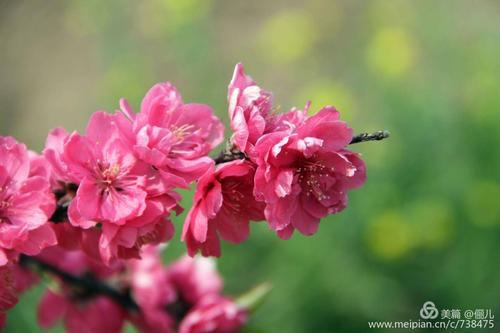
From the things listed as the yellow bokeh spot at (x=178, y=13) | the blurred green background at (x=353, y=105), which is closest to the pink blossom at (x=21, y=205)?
the blurred green background at (x=353, y=105)

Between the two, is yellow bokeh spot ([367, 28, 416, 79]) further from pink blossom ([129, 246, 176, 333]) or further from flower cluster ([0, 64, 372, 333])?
flower cluster ([0, 64, 372, 333])

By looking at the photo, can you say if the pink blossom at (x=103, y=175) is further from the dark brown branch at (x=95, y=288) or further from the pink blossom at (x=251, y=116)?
the dark brown branch at (x=95, y=288)

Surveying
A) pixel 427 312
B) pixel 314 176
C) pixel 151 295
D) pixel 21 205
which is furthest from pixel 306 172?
pixel 427 312

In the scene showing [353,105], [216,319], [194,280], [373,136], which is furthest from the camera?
[353,105]

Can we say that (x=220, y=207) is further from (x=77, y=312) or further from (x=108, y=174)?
(x=77, y=312)

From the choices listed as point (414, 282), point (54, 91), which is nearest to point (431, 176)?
point (414, 282)

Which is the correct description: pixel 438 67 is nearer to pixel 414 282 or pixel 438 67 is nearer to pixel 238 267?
pixel 414 282
